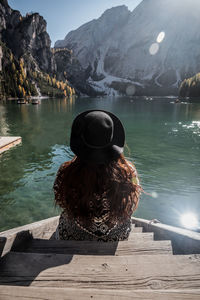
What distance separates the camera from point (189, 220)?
290 inches

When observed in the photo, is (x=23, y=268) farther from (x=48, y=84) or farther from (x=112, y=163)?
(x=48, y=84)

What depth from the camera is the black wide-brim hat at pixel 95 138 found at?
2020mm

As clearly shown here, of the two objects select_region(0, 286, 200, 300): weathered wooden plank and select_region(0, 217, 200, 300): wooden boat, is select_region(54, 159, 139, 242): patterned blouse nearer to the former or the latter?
select_region(0, 217, 200, 300): wooden boat

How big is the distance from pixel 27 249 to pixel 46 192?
6.67 meters

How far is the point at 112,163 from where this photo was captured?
2.23 m

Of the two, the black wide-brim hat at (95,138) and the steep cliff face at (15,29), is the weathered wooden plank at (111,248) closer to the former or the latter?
the black wide-brim hat at (95,138)

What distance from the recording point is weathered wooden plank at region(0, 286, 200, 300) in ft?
4.10

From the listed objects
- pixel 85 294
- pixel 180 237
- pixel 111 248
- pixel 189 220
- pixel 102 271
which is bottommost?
pixel 189 220

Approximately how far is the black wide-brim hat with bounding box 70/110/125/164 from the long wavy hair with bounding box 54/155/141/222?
13 cm

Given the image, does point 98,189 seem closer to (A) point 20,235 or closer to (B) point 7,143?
(A) point 20,235

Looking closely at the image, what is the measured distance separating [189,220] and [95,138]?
708 centimetres

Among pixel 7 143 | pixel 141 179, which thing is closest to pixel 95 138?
pixel 141 179

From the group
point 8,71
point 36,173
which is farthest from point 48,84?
point 36,173

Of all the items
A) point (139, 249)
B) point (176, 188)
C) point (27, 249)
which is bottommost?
point (176, 188)
